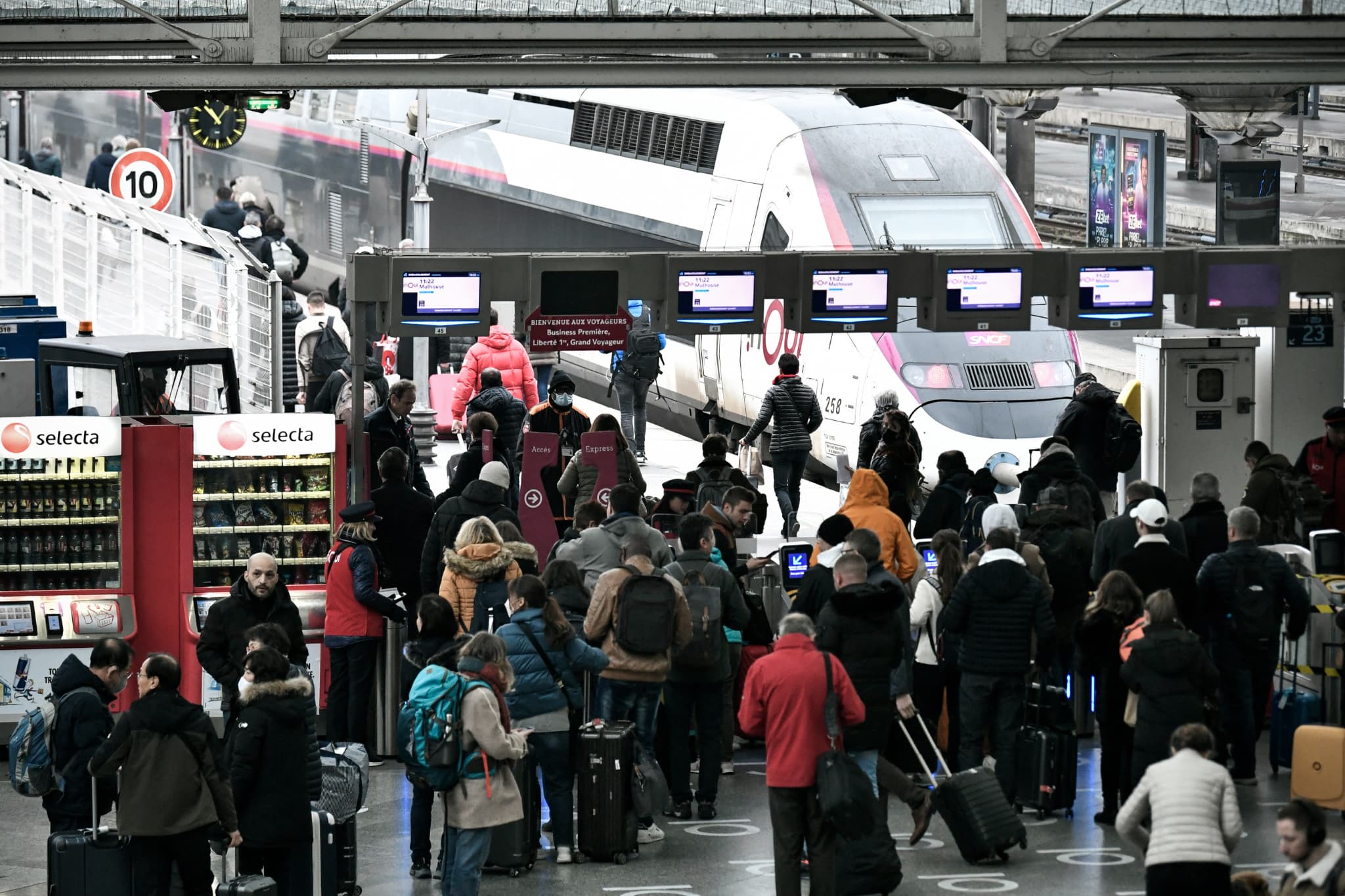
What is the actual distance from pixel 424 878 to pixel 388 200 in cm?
2074

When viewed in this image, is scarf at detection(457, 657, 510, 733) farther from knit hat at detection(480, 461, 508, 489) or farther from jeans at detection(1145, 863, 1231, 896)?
knit hat at detection(480, 461, 508, 489)

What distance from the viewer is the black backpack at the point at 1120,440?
17.5 metres

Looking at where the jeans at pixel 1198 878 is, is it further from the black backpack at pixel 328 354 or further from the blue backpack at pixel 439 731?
the black backpack at pixel 328 354

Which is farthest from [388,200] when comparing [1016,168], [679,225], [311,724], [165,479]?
[311,724]

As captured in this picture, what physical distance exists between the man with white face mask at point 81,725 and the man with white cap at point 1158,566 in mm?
5620

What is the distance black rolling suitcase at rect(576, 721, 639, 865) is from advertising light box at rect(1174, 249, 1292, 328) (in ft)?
23.7

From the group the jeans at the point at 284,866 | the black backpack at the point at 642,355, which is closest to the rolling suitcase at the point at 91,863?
the jeans at the point at 284,866

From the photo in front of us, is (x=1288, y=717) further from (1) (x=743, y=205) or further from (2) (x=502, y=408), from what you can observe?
(1) (x=743, y=205)

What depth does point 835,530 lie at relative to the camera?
12.1 m

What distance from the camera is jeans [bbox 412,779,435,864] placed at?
10.6m

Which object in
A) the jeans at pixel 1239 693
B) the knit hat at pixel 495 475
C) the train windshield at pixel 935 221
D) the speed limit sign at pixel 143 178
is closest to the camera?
the jeans at pixel 1239 693

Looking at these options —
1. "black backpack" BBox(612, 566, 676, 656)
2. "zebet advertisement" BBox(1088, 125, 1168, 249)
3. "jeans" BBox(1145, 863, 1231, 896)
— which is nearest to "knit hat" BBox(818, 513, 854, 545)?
"black backpack" BBox(612, 566, 676, 656)

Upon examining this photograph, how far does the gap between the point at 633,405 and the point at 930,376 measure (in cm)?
332

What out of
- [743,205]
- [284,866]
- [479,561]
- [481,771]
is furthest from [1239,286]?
[284,866]
